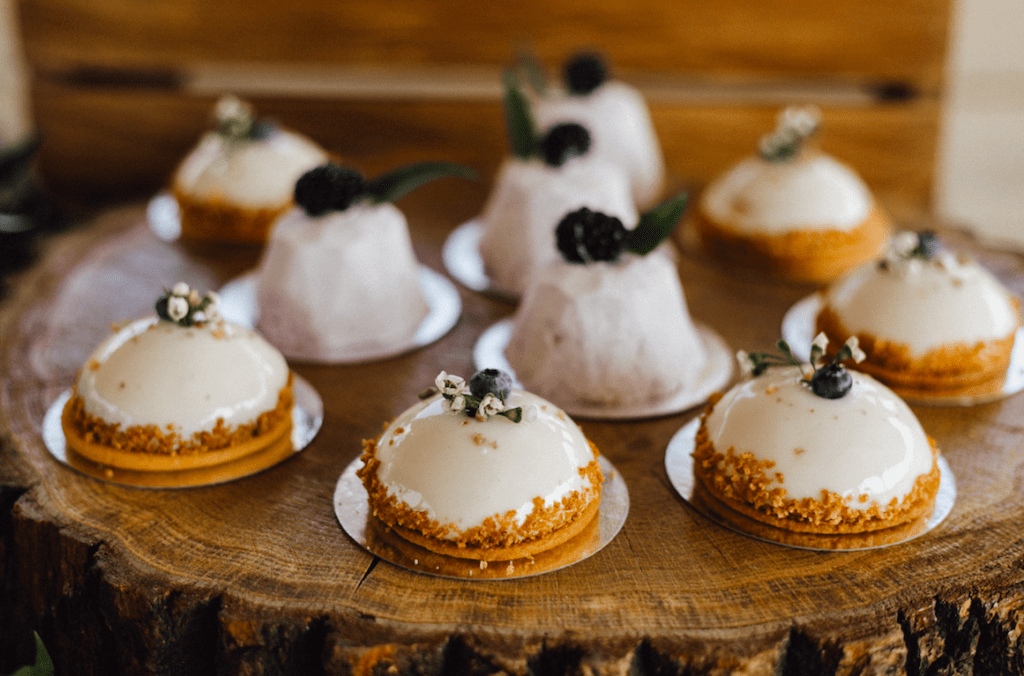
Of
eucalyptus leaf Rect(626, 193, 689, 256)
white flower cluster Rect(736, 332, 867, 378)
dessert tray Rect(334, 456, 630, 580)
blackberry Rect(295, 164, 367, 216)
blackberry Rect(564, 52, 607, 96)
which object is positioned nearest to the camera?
dessert tray Rect(334, 456, 630, 580)

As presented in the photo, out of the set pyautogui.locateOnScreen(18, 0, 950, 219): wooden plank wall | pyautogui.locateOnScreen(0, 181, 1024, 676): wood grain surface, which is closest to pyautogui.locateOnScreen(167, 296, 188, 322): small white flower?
pyautogui.locateOnScreen(0, 181, 1024, 676): wood grain surface

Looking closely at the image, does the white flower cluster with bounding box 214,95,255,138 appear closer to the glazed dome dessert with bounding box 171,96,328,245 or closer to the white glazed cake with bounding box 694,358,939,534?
the glazed dome dessert with bounding box 171,96,328,245

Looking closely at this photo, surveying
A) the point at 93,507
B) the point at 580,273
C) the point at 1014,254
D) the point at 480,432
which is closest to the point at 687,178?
the point at 1014,254

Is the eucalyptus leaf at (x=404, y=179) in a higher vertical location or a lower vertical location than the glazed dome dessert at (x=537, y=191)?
higher

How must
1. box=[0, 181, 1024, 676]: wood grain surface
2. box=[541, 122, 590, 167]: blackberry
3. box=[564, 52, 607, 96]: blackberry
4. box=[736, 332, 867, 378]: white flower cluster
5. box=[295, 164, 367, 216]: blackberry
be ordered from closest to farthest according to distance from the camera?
box=[0, 181, 1024, 676]: wood grain surface
box=[736, 332, 867, 378]: white flower cluster
box=[295, 164, 367, 216]: blackberry
box=[541, 122, 590, 167]: blackberry
box=[564, 52, 607, 96]: blackberry

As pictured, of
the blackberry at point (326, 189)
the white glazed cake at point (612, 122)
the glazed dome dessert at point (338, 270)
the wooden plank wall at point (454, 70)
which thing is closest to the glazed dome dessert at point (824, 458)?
the glazed dome dessert at point (338, 270)

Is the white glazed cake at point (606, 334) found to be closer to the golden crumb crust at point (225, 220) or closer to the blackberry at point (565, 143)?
the blackberry at point (565, 143)
